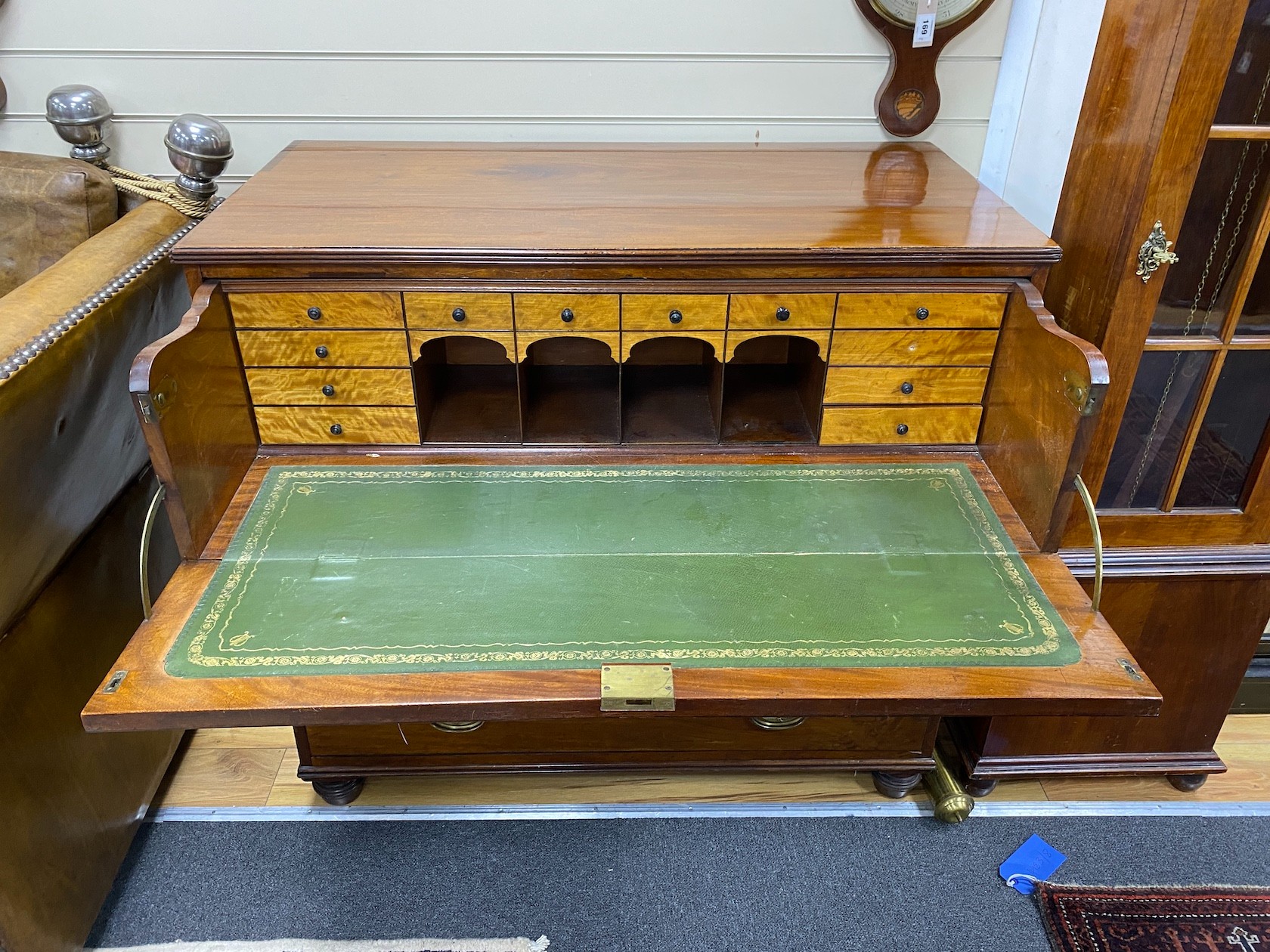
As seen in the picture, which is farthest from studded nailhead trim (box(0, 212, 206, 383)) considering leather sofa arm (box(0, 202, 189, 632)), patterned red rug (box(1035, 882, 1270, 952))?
patterned red rug (box(1035, 882, 1270, 952))

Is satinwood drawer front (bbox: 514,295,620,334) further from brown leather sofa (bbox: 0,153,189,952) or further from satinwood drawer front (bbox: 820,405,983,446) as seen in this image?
brown leather sofa (bbox: 0,153,189,952)

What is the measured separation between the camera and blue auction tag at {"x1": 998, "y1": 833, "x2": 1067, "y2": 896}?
1606 millimetres

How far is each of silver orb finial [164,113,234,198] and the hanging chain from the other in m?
1.70

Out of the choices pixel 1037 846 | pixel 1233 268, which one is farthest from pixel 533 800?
pixel 1233 268

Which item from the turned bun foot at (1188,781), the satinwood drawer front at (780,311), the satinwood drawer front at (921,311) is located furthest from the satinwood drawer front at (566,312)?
the turned bun foot at (1188,781)

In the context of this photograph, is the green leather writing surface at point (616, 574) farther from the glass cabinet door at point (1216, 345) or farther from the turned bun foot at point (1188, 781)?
the turned bun foot at point (1188, 781)

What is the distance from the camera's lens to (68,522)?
1372 millimetres

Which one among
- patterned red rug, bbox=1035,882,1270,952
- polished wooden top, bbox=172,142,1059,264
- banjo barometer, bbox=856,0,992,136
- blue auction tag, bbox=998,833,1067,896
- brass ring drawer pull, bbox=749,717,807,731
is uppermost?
banjo barometer, bbox=856,0,992,136

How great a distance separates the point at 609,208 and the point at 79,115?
1.05 meters

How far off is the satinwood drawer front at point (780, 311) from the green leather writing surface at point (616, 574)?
0.75 ft

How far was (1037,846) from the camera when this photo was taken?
1664 millimetres

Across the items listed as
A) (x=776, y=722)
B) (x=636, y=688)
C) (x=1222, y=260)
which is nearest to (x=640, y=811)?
(x=776, y=722)

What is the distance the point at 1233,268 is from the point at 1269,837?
1.12 metres

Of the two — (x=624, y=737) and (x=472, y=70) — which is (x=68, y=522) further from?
(x=472, y=70)
